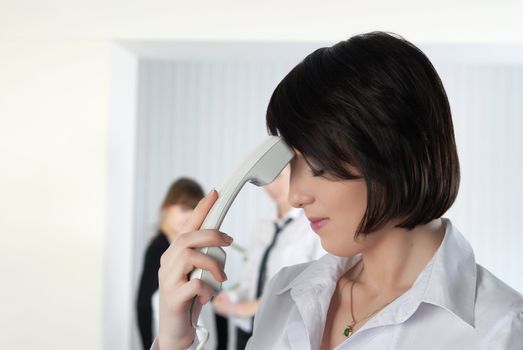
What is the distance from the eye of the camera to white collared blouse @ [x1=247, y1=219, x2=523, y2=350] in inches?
39.8

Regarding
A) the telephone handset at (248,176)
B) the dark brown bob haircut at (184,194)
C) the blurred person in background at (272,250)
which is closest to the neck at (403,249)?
the telephone handset at (248,176)

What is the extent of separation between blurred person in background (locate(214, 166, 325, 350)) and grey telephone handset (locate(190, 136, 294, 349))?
2.36 metres

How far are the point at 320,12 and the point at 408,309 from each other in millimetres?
2053

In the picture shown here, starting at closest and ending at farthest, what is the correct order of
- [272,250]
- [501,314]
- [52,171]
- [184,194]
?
[501,314]
[52,171]
[272,250]
[184,194]

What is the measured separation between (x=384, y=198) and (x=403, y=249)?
0.38 feet

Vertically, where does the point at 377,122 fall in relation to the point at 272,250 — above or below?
above

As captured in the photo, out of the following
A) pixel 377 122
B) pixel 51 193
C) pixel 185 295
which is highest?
pixel 377 122

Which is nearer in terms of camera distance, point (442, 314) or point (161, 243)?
point (442, 314)

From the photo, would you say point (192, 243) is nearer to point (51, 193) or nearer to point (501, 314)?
point (501, 314)

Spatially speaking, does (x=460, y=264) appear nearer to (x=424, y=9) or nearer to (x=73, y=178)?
(x=424, y=9)

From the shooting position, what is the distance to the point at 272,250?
3.65 m

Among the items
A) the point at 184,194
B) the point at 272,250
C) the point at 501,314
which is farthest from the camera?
the point at 184,194

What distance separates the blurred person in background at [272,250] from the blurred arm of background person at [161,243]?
595 mm

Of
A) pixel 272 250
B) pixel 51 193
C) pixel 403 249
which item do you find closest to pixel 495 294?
pixel 403 249
